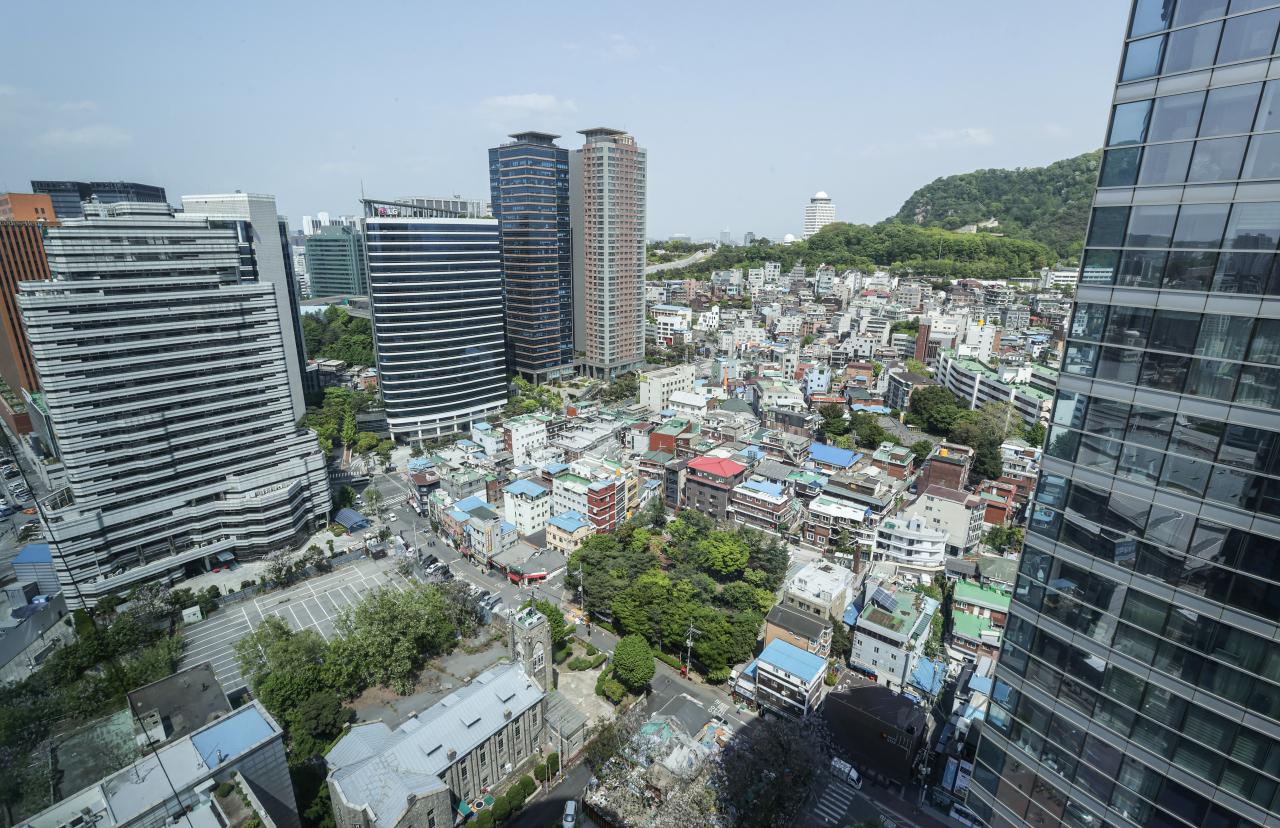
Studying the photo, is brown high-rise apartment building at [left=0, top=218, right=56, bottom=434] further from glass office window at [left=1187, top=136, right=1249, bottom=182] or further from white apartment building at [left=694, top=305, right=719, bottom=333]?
white apartment building at [left=694, top=305, right=719, bottom=333]

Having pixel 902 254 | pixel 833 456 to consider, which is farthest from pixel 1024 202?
pixel 833 456

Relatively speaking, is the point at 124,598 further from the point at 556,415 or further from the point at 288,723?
the point at 556,415

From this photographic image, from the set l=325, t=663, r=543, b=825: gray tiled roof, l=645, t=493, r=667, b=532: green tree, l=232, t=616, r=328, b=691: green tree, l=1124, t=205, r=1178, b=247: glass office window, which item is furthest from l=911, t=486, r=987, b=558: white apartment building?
l=232, t=616, r=328, b=691: green tree

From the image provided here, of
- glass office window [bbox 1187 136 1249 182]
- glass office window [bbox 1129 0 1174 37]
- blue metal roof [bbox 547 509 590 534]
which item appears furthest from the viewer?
blue metal roof [bbox 547 509 590 534]

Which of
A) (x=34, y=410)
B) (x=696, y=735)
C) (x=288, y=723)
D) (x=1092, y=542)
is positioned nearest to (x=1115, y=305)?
(x=1092, y=542)

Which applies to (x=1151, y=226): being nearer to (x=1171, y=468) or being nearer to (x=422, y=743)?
(x=1171, y=468)

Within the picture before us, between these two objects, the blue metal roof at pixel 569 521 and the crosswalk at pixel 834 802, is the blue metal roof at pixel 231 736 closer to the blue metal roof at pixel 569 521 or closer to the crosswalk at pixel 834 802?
the crosswalk at pixel 834 802
